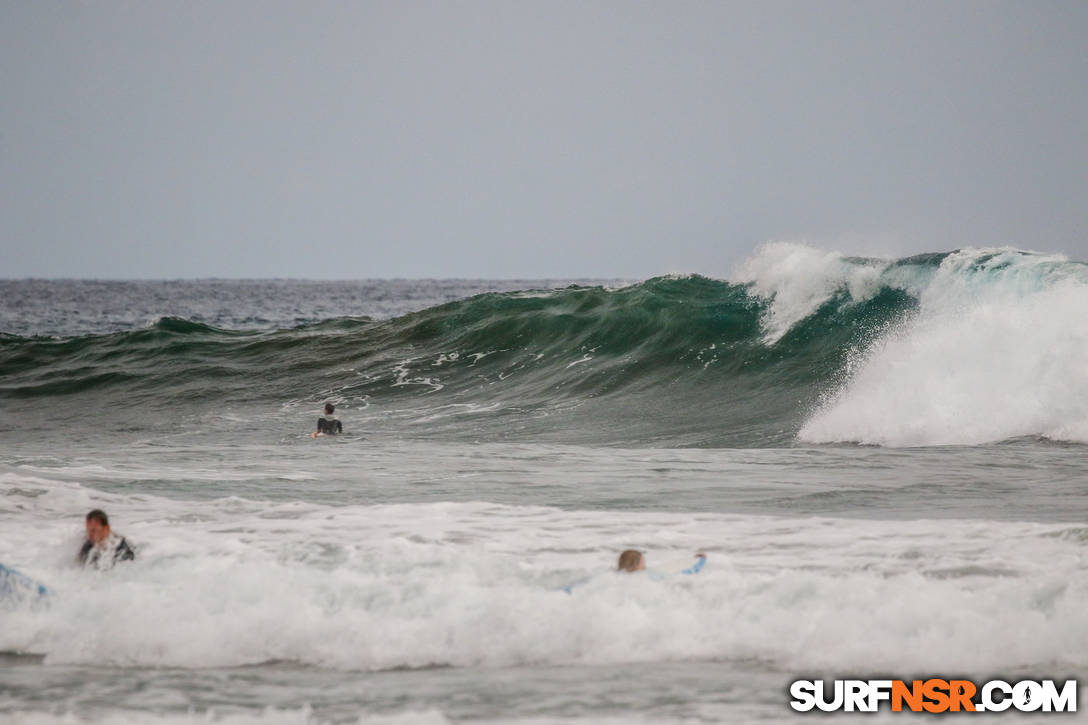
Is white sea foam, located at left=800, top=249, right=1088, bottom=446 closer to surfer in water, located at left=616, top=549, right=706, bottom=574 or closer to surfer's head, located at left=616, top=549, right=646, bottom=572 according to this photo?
surfer in water, located at left=616, top=549, right=706, bottom=574

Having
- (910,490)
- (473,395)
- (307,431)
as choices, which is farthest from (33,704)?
(473,395)

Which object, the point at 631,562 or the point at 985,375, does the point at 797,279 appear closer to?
the point at 985,375

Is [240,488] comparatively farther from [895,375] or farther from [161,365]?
[161,365]

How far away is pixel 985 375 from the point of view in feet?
51.4

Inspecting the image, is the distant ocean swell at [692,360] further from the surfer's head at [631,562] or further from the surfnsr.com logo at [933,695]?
the surfnsr.com logo at [933,695]

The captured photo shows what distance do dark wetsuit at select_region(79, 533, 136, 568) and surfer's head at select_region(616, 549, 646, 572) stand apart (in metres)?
3.48

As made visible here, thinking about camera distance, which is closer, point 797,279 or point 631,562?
point 631,562

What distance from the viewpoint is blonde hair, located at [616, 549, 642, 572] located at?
289 inches

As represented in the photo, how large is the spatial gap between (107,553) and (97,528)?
189mm

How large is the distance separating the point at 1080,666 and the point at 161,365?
76.6 ft

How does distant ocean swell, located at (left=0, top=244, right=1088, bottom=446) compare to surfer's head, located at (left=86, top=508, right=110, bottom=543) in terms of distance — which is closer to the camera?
surfer's head, located at (left=86, top=508, right=110, bottom=543)

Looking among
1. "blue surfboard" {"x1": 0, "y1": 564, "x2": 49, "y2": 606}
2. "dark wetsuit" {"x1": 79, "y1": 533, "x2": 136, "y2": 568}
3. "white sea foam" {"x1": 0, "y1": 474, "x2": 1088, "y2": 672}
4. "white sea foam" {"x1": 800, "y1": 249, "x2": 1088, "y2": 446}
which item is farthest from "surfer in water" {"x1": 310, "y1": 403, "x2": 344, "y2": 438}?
"blue surfboard" {"x1": 0, "y1": 564, "x2": 49, "y2": 606}

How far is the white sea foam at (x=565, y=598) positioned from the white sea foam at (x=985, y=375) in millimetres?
6160

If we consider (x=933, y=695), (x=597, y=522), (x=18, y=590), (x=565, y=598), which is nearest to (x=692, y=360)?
(x=597, y=522)
